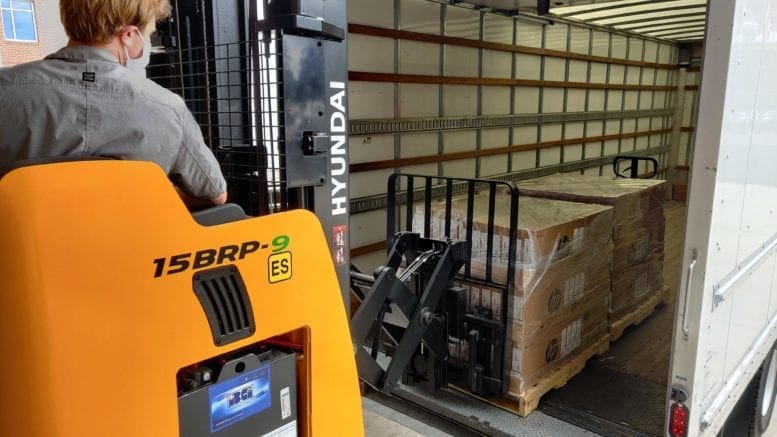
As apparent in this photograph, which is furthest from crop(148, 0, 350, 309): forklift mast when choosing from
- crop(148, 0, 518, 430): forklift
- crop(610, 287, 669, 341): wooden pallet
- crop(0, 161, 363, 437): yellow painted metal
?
crop(610, 287, 669, 341): wooden pallet

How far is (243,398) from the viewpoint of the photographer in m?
1.41

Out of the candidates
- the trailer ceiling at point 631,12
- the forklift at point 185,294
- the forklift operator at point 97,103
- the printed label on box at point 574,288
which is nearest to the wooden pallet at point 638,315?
the printed label on box at point 574,288

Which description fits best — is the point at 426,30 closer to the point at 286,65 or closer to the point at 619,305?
the point at 619,305

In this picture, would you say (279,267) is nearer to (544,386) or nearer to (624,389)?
(544,386)

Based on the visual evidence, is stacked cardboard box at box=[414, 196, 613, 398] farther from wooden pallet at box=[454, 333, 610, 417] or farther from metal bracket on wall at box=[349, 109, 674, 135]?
metal bracket on wall at box=[349, 109, 674, 135]

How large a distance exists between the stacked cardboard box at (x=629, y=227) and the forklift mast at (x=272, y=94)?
2.94m

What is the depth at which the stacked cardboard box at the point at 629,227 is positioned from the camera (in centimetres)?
444

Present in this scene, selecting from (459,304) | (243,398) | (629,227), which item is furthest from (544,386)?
(243,398)

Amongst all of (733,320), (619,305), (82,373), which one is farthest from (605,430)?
(82,373)

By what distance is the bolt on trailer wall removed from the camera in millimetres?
5867

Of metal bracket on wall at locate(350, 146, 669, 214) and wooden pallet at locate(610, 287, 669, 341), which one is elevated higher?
metal bracket on wall at locate(350, 146, 669, 214)

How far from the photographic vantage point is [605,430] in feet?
10.7

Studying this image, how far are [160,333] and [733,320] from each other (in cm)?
239

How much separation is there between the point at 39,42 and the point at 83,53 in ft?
4.66
